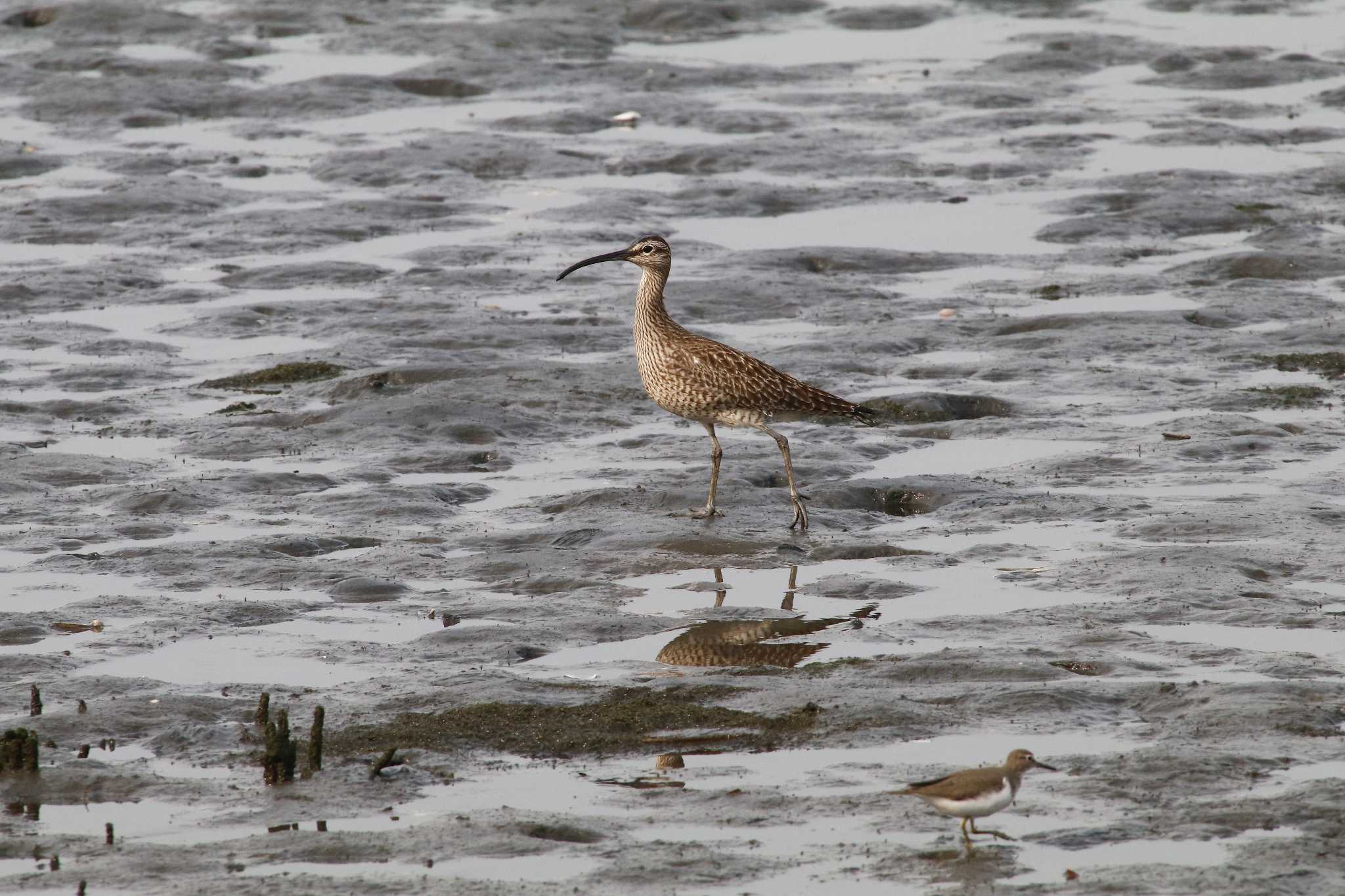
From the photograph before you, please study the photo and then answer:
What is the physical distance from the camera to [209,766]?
29.5 ft

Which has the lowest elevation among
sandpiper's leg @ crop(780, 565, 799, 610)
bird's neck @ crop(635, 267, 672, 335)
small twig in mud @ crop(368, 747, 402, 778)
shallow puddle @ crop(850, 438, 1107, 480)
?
shallow puddle @ crop(850, 438, 1107, 480)

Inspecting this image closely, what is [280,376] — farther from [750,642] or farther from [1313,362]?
[1313,362]

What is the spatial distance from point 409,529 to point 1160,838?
582 centimetres

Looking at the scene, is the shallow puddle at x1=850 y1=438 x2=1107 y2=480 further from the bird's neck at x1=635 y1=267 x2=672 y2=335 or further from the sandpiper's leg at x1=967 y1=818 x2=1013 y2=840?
the sandpiper's leg at x1=967 y1=818 x2=1013 y2=840

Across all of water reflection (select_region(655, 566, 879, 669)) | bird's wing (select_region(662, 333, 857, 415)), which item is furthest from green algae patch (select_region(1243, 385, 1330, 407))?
water reflection (select_region(655, 566, 879, 669))

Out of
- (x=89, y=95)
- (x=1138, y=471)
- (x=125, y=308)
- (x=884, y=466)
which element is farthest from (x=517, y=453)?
(x=89, y=95)

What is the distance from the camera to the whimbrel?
13.3m

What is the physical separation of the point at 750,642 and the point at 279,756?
9.59 feet

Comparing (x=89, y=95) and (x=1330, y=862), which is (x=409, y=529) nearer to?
(x=1330, y=862)

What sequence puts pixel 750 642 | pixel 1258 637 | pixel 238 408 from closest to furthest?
pixel 1258 637 → pixel 750 642 → pixel 238 408

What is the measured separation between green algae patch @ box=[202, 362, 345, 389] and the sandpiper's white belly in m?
9.21

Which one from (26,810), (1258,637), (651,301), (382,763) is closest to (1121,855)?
(1258,637)

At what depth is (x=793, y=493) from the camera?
12789 millimetres

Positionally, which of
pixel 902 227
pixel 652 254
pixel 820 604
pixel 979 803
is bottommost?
pixel 820 604
